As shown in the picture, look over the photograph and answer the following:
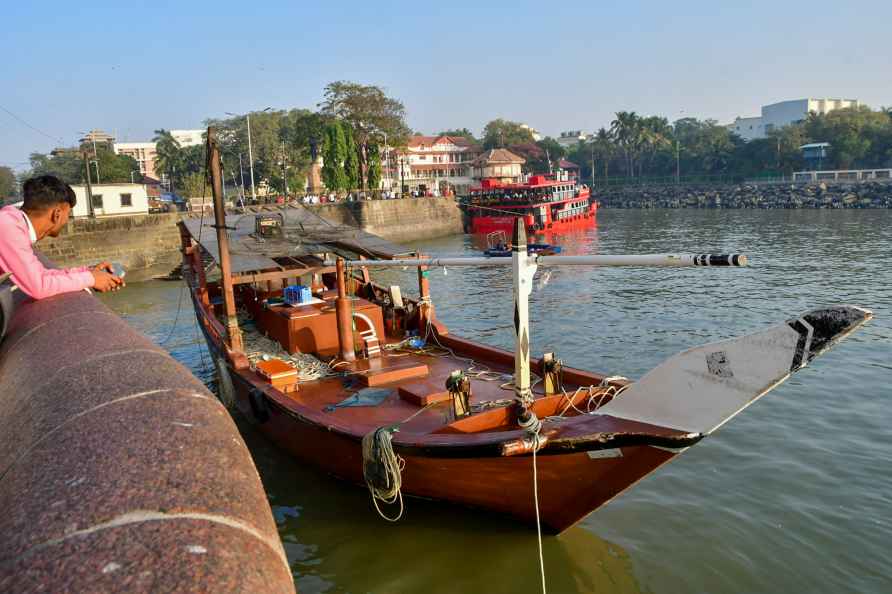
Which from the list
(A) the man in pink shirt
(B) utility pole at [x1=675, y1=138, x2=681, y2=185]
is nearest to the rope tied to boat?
(A) the man in pink shirt

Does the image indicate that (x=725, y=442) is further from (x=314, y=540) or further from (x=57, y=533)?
(x=57, y=533)

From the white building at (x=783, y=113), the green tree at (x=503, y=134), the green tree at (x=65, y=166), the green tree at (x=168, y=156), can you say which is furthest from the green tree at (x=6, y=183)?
the white building at (x=783, y=113)

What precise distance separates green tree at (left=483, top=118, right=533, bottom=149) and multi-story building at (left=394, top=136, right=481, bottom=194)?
3486 mm

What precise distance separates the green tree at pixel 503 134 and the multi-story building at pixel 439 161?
3486 millimetres

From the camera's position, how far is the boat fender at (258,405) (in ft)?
27.0

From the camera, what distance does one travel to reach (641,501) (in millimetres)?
7574

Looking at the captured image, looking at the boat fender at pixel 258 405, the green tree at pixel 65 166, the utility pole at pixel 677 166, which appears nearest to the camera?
the boat fender at pixel 258 405

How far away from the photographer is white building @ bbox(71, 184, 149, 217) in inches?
1346

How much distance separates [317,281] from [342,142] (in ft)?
128

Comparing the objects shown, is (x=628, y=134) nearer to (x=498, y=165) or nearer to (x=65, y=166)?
(x=498, y=165)

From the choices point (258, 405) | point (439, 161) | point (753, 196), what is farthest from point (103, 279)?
point (439, 161)

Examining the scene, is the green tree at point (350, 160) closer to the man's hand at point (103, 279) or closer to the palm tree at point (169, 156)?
the palm tree at point (169, 156)

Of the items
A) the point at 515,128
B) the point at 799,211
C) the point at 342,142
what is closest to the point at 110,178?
the point at 342,142

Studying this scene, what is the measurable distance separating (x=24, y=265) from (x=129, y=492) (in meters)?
2.54
